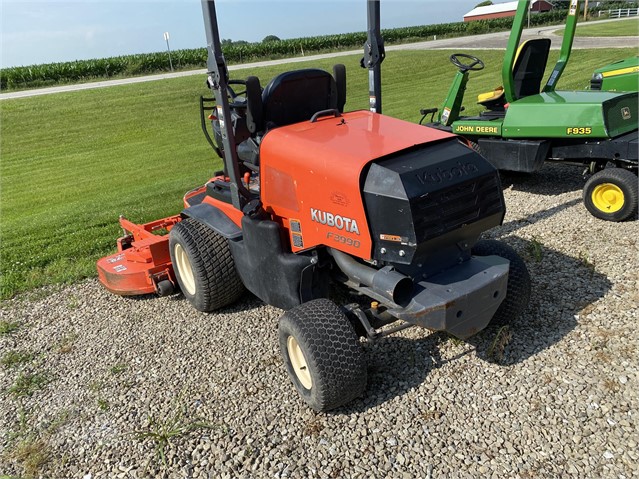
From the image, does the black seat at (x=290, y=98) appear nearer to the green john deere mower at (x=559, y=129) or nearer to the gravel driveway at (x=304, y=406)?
the gravel driveway at (x=304, y=406)

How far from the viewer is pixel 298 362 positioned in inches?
127

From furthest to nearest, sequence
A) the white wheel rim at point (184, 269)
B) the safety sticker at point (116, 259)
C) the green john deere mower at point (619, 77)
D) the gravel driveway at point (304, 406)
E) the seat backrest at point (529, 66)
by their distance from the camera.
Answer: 1. the green john deere mower at point (619, 77)
2. the seat backrest at point (529, 66)
3. the safety sticker at point (116, 259)
4. the white wheel rim at point (184, 269)
5. the gravel driveway at point (304, 406)

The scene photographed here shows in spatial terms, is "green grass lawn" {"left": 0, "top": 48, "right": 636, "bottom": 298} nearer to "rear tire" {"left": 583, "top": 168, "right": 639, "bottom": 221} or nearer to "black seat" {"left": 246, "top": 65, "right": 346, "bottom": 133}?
"black seat" {"left": 246, "top": 65, "right": 346, "bottom": 133}

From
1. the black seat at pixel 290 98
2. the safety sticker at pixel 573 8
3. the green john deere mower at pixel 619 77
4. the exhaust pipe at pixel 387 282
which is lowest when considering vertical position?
the exhaust pipe at pixel 387 282

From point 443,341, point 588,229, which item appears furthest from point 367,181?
point 588,229

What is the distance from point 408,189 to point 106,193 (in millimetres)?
6751

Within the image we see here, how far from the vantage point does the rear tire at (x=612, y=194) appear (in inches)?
206

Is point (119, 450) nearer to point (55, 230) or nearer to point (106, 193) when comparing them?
point (55, 230)

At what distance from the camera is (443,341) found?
3.59 m

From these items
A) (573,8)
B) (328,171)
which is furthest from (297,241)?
(573,8)

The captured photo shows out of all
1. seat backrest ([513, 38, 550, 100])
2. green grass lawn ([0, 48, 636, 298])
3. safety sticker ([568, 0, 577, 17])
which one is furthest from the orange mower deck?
safety sticker ([568, 0, 577, 17])

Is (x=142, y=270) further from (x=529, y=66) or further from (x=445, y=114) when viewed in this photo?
(x=529, y=66)

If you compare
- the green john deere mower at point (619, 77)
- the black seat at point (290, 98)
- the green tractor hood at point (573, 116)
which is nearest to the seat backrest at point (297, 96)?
the black seat at point (290, 98)

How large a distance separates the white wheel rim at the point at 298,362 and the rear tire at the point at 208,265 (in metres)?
1.00
